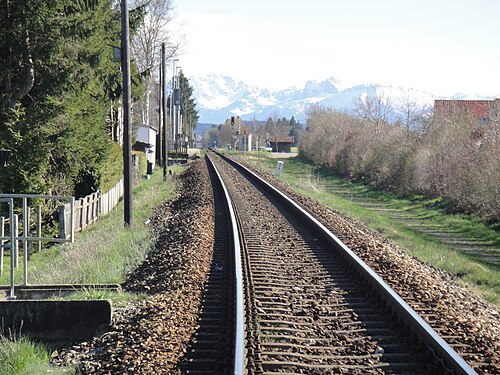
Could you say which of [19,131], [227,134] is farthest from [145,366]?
[227,134]

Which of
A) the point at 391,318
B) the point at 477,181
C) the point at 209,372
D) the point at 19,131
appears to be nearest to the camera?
the point at 209,372

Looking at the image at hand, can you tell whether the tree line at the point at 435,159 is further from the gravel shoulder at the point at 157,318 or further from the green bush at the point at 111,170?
the green bush at the point at 111,170

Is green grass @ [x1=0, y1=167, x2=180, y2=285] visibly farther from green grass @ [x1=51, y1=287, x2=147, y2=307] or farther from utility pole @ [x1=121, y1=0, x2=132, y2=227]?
green grass @ [x1=51, y1=287, x2=147, y2=307]

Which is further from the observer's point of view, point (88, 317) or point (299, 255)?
point (299, 255)

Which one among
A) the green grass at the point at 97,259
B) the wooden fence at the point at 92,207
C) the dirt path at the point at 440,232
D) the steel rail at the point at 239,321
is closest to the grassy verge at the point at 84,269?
the green grass at the point at 97,259

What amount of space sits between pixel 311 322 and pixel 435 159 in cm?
2221

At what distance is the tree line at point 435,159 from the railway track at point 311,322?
11.4 m

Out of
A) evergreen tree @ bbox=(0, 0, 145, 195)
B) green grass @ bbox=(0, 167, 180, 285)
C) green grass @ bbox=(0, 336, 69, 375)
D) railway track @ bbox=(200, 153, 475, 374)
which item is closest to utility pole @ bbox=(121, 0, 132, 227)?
green grass @ bbox=(0, 167, 180, 285)

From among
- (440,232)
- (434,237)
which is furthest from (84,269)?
(440,232)

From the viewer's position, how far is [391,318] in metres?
7.36

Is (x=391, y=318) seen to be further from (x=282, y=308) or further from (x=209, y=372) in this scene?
(x=209, y=372)

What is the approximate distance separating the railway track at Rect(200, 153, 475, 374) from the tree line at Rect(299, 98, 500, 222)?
11393mm

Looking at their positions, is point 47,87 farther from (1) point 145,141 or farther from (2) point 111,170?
(1) point 145,141

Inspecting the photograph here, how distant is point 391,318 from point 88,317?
373 centimetres
